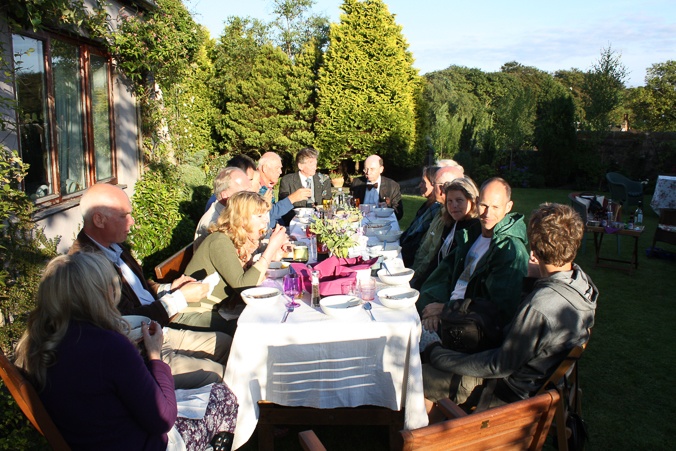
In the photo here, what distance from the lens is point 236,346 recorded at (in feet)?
8.62

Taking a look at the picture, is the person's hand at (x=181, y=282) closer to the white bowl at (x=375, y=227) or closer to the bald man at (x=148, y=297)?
the bald man at (x=148, y=297)

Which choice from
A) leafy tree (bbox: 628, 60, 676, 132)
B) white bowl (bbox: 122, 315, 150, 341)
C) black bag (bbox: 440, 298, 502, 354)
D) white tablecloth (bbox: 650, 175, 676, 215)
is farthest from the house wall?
leafy tree (bbox: 628, 60, 676, 132)

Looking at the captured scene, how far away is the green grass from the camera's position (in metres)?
3.19

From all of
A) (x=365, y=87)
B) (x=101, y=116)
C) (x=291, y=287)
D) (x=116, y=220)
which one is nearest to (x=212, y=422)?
(x=291, y=287)

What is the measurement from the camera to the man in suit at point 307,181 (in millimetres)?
7078

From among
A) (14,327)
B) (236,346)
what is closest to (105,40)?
(14,327)

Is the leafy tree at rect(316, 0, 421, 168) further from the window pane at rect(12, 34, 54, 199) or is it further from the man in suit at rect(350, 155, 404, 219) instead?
the window pane at rect(12, 34, 54, 199)

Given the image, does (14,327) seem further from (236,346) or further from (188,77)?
(188,77)

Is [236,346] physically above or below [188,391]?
above

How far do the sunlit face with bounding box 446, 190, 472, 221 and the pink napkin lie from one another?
106cm

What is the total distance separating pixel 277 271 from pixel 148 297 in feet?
2.84

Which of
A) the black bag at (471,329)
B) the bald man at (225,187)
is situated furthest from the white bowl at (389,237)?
the black bag at (471,329)

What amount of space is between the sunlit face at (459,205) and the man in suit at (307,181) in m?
3.05

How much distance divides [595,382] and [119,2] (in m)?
6.52
